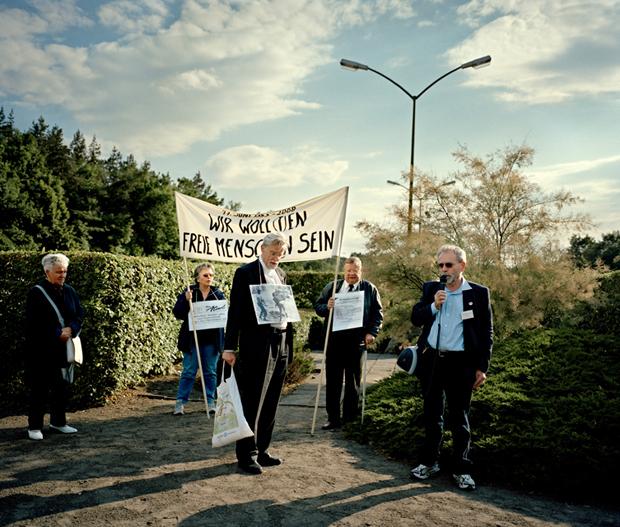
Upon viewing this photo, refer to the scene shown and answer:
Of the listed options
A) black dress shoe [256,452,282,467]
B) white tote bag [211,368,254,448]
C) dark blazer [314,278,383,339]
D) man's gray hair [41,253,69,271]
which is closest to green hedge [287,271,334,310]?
dark blazer [314,278,383,339]

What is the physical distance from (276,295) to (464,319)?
1743mm

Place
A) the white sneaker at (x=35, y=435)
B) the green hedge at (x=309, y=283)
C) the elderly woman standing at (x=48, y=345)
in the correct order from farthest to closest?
the green hedge at (x=309, y=283) → the elderly woman standing at (x=48, y=345) → the white sneaker at (x=35, y=435)

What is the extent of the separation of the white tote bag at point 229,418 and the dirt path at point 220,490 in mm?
357

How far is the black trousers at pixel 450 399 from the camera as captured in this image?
4984 mm

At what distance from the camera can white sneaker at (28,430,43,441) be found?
238 inches

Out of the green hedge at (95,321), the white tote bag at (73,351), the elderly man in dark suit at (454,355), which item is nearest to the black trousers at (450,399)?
the elderly man in dark suit at (454,355)

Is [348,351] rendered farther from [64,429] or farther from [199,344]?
[64,429]

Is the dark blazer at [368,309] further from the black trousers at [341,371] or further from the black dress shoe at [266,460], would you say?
the black dress shoe at [266,460]

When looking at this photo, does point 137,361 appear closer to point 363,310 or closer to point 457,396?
point 363,310

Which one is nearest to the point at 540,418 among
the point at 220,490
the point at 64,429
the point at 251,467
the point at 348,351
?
the point at 348,351

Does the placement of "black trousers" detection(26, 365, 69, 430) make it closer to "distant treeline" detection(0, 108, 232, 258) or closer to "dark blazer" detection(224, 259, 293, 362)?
"dark blazer" detection(224, 259, 293, 362)

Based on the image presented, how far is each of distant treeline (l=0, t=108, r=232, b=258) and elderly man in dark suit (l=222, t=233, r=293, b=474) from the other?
3145cm

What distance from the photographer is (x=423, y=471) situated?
5082mm

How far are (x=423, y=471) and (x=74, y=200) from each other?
45.9 metres
